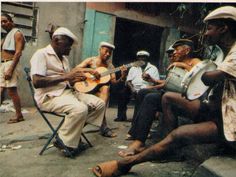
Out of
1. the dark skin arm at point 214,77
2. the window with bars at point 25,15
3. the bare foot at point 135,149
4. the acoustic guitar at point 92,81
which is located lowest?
the bare foot at point 135,149

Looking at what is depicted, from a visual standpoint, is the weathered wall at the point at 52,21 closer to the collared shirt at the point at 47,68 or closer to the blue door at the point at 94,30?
the blue door at the point at 94,30

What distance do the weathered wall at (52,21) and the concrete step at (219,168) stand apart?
5.11 metres

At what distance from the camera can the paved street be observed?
3266 millimetres

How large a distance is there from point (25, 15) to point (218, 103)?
17.2 feet

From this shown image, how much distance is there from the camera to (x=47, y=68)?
3.89 metres

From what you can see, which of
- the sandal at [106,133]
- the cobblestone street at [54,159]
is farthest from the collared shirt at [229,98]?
the sandal at [106,133]

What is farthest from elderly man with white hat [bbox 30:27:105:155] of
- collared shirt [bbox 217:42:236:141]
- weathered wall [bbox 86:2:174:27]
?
weathered wall [bbox 86:2:174:27]

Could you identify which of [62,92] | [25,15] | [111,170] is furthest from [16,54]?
[111,170]

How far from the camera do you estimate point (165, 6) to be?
28.5ft

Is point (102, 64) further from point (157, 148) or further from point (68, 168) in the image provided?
point (157, 148)

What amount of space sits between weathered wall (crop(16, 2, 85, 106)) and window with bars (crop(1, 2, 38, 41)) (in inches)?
4.1

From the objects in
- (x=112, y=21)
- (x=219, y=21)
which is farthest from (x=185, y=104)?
(x=112, y=21)

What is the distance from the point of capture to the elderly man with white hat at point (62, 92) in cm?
366

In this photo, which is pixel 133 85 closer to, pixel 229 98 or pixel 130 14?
pixel 130 14
